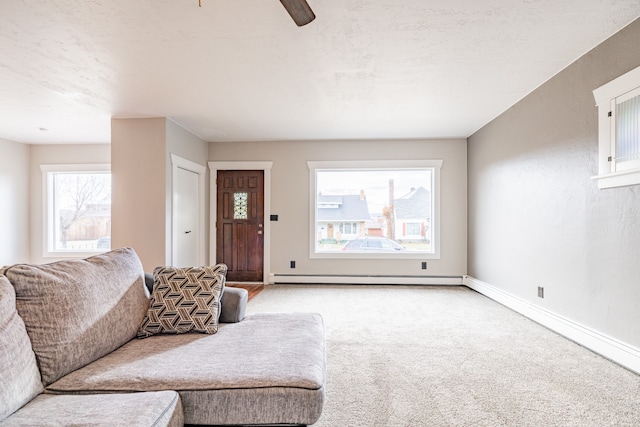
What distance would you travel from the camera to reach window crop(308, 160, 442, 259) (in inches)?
219

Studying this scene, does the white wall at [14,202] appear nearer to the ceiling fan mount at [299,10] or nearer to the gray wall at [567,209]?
the ceiling fan mount at [299,10]

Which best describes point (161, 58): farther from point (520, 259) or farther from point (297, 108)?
point (520, 259)

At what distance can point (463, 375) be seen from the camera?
7.39ft

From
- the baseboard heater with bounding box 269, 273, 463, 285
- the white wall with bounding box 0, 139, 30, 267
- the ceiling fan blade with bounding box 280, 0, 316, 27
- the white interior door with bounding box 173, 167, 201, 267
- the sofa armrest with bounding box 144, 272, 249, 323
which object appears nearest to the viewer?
the ceiling fan blade with bounding box 280, 0, 316, 27

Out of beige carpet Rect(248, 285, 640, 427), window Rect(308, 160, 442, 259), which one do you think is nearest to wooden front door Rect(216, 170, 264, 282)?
window Rect(308, 160, 442, 259)

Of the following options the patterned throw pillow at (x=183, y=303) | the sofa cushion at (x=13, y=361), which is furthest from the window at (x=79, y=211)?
the sofa cushion at (x=13, y=361)

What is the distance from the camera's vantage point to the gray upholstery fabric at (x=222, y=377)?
4.41 feet

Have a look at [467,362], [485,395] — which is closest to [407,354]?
[467,362]

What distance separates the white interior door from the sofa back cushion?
115 inches

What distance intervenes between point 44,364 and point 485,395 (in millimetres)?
2262

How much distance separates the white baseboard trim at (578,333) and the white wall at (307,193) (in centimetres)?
130

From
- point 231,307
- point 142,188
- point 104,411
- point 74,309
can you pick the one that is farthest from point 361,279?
point 104,411

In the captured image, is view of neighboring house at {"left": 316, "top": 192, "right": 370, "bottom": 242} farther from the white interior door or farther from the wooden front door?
the white interior door

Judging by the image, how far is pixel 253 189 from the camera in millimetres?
5723
